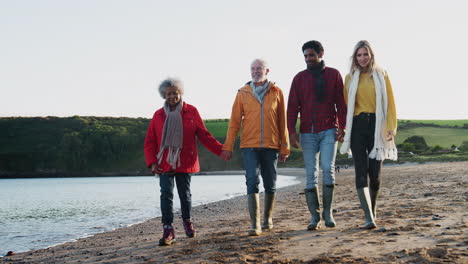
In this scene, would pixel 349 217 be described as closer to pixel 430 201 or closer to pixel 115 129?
pixel 430 201

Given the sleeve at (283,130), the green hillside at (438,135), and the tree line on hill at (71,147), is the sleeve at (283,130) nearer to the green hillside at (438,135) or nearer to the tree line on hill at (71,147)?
the green hillside at (438,135)

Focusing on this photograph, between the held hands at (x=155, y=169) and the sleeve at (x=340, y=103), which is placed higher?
the sleeve at (x=340, y=103)

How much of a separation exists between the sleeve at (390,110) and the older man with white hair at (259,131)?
1200 millimetres

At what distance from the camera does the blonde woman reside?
4.84m

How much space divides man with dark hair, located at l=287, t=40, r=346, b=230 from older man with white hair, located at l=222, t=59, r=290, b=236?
26 cm

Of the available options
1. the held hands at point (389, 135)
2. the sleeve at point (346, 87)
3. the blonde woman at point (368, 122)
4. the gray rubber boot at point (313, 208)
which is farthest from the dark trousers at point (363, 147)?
the gray rubber boot at point (313, 208)

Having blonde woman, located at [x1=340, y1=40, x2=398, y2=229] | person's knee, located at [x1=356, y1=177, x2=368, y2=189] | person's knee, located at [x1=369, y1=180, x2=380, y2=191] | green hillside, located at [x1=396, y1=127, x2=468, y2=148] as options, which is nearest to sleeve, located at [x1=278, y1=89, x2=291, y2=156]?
blonde woman, located at [x1=340, y1=40, x2=398, y2=229]

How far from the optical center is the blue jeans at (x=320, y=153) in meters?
5.06

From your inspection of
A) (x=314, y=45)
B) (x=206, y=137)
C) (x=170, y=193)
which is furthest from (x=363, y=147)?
(x=170, y=193)

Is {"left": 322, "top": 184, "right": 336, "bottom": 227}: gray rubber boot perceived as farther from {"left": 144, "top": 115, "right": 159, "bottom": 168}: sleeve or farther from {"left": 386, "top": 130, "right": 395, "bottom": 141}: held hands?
{"left": 144, "top": 115, "right": 159, "bottom": 168}: sleeve

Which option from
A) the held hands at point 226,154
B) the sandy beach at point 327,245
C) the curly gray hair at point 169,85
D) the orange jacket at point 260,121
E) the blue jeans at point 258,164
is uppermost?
the curly gray hair at point 169,85

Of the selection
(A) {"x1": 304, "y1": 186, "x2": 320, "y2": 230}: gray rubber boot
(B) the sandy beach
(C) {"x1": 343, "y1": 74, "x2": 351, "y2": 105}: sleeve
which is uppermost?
(C) {"x1": 343, "y1": 74, "x2": 351, "y2": 105}: sleeve

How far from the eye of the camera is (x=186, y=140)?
529 cm

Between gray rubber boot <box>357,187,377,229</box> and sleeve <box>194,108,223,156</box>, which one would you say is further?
sleeve <box>194,108,223,156</box>
